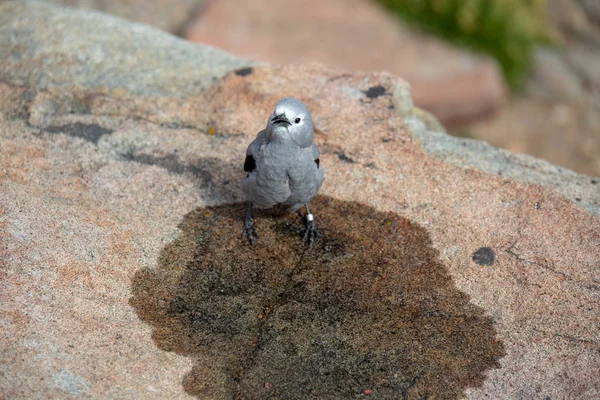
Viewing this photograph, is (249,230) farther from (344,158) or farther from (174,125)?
(174,125)

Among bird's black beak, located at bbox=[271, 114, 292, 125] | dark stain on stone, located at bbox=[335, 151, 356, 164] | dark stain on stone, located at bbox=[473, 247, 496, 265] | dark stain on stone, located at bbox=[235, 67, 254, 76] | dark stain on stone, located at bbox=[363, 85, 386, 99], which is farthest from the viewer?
dark stain on stone, located at bbox=[235, 67, 254, 76]

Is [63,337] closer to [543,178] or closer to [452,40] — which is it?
[543,178]

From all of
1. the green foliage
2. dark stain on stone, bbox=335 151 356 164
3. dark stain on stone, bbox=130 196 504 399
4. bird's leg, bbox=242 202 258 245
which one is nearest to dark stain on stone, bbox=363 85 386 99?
dark stain on stone, bbox=335 151 356 164

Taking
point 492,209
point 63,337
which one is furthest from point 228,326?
point 492,209

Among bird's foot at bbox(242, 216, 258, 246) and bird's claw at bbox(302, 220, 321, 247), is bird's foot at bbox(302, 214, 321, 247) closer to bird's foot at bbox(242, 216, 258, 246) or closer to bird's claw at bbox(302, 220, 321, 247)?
bird's claw at bbox(302, 220, 321, 247)

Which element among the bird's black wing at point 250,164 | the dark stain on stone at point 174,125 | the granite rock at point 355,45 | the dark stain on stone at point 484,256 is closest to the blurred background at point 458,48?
the granite rock at point 355,45

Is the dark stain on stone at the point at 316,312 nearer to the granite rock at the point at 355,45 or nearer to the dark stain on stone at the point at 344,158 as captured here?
the dark stain on stone at the point at 344,158
